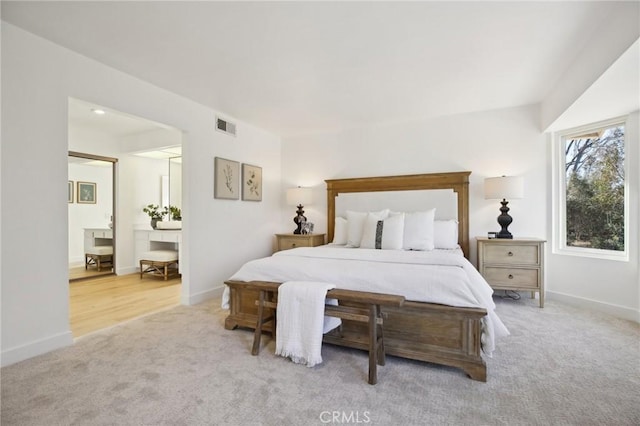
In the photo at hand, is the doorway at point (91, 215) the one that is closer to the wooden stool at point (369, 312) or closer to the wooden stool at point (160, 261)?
the wooden stool at point (160, 261)

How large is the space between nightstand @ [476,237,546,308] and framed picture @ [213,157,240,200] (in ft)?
10.3

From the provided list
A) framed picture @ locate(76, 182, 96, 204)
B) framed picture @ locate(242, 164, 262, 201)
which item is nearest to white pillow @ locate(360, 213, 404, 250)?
framed picture @ locate(242, 164, 262, 201)

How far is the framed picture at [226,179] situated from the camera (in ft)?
12.9

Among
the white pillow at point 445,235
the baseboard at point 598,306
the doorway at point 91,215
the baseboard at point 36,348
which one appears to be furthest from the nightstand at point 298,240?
the doorway at point 91,215

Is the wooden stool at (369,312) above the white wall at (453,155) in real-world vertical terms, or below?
below

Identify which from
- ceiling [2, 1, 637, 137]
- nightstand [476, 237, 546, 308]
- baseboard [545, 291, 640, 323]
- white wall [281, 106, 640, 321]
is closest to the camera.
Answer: ceiling [2, 1, 637, 137]

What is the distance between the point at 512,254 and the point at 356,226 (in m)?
1.79

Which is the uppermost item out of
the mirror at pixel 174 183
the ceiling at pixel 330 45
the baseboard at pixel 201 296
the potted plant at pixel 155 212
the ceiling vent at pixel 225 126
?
the ceiling at pixel 330 45

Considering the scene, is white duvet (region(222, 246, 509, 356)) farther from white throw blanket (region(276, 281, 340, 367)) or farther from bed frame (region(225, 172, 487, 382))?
white throw blanket (region(276, 281, 340, 367))

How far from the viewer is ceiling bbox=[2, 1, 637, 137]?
6.59 feet

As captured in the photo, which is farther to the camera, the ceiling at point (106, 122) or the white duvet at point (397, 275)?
the ceiling at point (106, 122)

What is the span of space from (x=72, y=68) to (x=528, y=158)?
15.7 feet

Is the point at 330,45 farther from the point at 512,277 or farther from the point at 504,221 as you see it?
the point at 512,277

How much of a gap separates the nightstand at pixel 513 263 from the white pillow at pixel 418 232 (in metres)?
0.57
